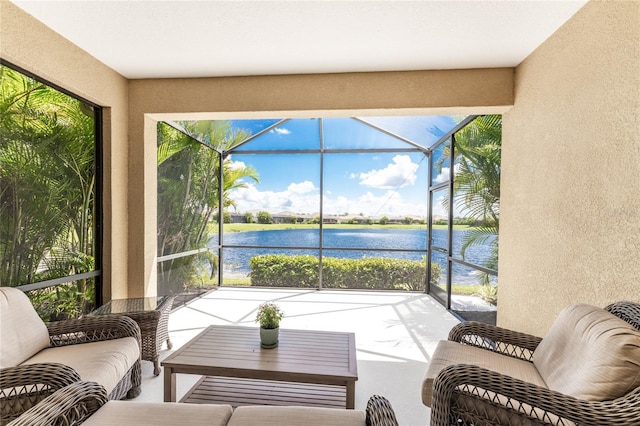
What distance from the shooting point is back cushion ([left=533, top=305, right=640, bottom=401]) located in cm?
132

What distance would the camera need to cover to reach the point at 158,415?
4.46ft

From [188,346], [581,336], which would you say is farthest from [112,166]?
[581,336]

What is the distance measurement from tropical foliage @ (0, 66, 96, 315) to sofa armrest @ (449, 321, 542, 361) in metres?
3.25

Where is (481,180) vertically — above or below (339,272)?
above

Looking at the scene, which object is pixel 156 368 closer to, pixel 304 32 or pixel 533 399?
pixel 533 399

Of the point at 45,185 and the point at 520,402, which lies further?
the point at 45,185

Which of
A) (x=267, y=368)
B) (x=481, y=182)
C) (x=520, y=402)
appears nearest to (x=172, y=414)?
(x=267, y=368)

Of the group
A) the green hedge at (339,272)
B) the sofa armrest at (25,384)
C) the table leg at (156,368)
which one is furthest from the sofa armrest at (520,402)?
the green hedge at (339,272)

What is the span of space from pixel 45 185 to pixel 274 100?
2166 mm

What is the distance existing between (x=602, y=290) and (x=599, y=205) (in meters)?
0.53

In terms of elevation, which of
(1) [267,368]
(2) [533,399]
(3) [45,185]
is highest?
(3) [45,185]

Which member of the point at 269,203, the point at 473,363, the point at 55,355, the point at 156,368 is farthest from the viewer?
the point at 269,203

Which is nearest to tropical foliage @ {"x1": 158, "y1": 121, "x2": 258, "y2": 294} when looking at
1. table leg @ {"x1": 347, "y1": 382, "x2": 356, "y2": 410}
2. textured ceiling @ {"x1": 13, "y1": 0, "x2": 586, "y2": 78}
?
textured ceiling @ {"x1": 13, "y1": 0, "x2": 586, "y2": 78}

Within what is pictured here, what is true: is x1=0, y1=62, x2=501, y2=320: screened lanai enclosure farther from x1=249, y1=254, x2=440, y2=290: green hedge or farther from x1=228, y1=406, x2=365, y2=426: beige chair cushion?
x1=228, y1=406, x2=365, y2=426: beige chair cushion
